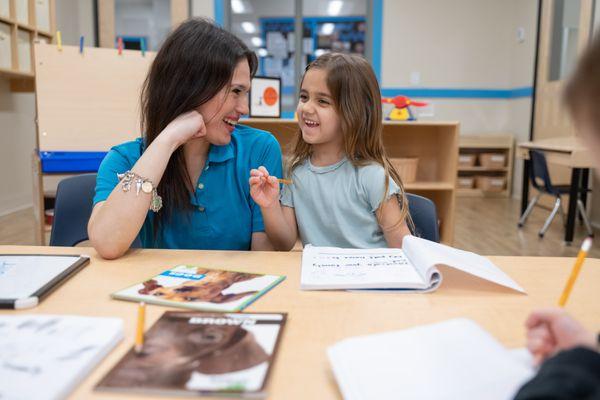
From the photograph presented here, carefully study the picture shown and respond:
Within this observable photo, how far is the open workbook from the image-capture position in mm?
870

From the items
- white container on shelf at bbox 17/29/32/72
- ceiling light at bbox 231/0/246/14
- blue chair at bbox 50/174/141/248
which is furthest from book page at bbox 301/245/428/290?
ceiling light at bbox 231/0/246/14

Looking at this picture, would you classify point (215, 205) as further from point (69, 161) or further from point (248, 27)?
point (248, 27)

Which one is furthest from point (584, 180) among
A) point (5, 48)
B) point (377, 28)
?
point (5, 48)

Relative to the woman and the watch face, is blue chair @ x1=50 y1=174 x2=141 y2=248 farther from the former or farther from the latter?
the watch face

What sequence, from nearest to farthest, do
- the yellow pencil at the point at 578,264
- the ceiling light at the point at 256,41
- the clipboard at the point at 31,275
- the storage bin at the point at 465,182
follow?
1. the yellow pencil at the point at 578,264
2. the clipboard at the point at 31,275
3. the storage bin at the point at 465,182
4. the ceiling light at the point at 256,41

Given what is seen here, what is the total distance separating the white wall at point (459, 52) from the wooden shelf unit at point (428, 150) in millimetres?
3508

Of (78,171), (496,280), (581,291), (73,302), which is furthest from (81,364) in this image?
(78,171)

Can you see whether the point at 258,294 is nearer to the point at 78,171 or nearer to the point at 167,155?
the point at 167,155

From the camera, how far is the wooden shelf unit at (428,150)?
9.44 feet

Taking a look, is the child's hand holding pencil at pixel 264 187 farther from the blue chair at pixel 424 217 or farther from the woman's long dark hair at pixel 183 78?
the blue chair at pixel 424 217

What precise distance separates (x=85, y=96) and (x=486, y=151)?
5.31 metres

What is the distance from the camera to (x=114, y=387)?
536 mm

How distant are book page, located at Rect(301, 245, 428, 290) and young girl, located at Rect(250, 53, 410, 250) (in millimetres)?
314

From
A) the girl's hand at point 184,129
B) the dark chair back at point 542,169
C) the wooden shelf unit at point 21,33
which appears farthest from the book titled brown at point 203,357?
the wooden shelf unit at point 21,33
